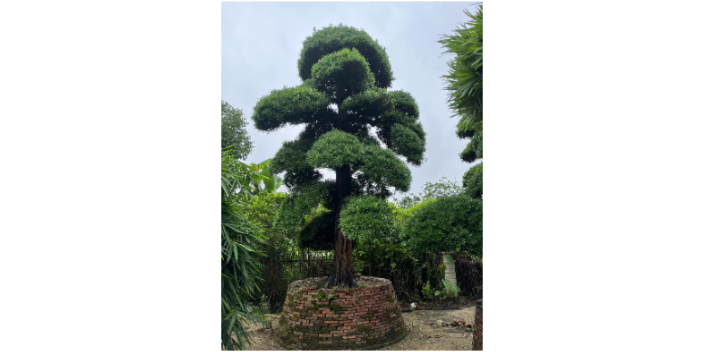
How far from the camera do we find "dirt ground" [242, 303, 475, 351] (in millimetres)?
4742

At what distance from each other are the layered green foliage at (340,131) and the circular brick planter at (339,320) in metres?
0.89

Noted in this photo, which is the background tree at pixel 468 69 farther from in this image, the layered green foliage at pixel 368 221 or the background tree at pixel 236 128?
the background tree at pixel 236 128

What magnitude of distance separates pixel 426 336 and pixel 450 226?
2835mm

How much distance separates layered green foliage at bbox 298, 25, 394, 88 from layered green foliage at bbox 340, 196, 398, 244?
2.26 metres

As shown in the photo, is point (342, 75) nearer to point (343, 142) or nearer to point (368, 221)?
point (343, 142)

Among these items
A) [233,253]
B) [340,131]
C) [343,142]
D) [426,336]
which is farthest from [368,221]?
[426,336]

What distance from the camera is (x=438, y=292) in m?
7.22

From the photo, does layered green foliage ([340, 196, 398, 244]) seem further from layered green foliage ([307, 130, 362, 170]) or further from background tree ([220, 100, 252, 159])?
background tree ([220, 100, 252, 159])

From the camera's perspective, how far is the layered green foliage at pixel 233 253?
2623 mm
